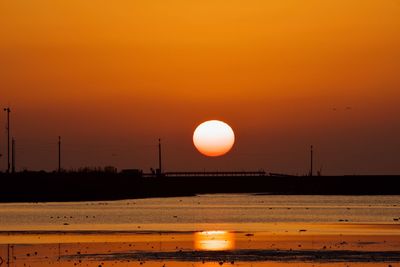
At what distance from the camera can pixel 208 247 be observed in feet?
182

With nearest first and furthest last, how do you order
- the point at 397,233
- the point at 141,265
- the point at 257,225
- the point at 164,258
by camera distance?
the point at 141,265 → the point at 164,258 → the point at 397,233 → the point at 257,225

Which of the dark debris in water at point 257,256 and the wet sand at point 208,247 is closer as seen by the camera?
the wet sand at point 208,247

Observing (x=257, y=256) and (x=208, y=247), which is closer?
(x=257, y=256)

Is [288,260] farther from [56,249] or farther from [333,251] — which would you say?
[56,249]

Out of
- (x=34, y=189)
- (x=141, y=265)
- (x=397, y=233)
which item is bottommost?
(x=141, y=265)

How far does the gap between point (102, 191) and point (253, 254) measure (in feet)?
427

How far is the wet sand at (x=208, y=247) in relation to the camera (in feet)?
157

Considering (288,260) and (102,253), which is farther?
(102,253)

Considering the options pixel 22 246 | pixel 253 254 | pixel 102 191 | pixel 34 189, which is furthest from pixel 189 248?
pixel 102 191

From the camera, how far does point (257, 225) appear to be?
79.3m

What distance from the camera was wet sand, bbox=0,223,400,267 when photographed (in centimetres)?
4781

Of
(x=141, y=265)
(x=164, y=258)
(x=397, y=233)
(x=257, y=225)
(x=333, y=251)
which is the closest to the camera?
(x=141, y=265)

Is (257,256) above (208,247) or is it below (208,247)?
below

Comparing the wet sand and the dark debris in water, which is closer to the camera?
the wet sand
